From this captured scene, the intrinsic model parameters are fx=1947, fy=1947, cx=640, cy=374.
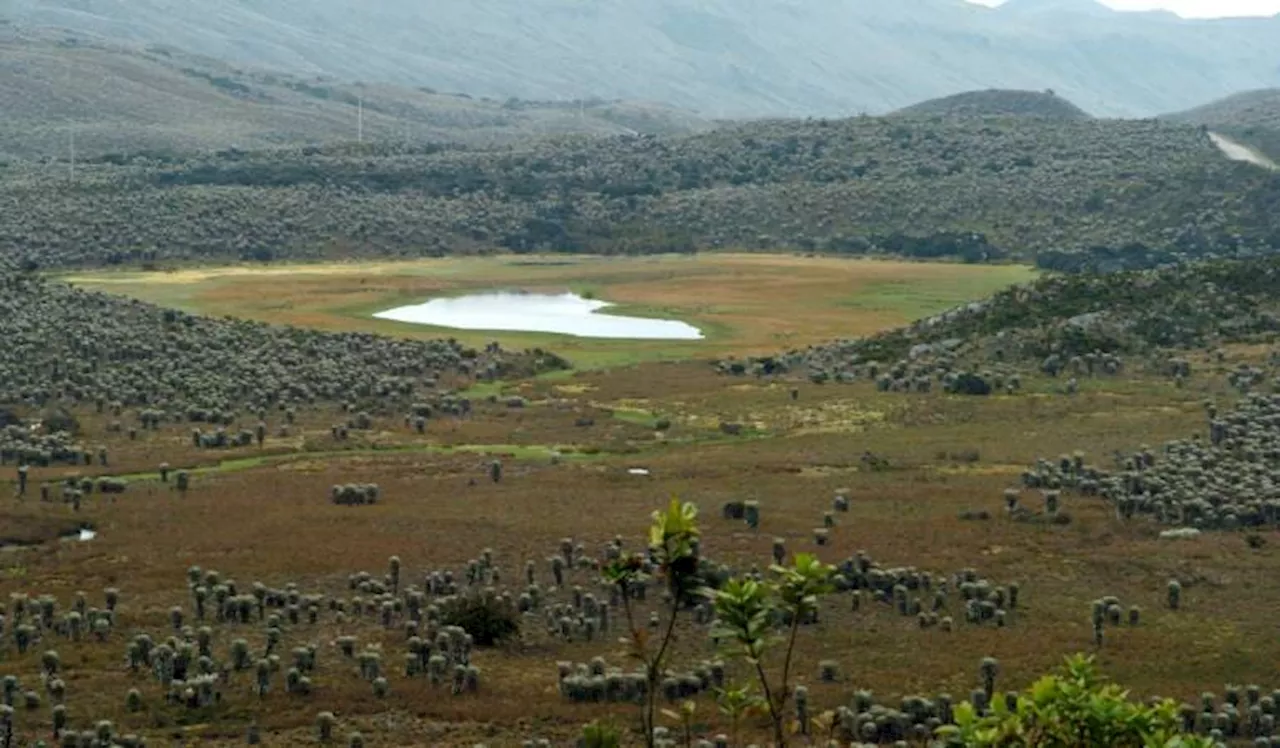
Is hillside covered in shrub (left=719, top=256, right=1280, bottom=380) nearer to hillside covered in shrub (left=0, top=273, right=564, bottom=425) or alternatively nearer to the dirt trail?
hillside covered in shrub (left=0, top=273, right=564, bottom=425)

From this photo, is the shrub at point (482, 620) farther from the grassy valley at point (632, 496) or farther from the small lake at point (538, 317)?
the small lake at point (538, 317)

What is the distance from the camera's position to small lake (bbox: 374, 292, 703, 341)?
9038 centimetres

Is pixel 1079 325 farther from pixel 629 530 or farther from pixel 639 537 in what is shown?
pixel 639 537

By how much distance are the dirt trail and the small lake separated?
197 feet

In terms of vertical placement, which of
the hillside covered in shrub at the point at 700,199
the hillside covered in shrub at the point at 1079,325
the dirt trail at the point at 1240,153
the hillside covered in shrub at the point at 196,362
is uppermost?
the dirt trail at the point at 1240,153

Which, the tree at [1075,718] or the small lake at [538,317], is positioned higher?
the tree at [1075,718]

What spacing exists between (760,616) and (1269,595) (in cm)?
2553

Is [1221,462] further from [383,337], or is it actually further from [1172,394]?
[383,337]

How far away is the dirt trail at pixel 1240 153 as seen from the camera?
14375 cm

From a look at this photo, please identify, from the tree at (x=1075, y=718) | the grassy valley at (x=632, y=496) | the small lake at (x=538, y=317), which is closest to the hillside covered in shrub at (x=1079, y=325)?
the grassy valley at (x=632, y=496)

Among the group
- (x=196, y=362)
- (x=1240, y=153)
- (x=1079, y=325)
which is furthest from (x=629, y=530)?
(x=1240, y=153)

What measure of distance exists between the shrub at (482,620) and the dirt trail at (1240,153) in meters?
113

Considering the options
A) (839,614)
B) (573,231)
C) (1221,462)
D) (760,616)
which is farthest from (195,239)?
(760,616)

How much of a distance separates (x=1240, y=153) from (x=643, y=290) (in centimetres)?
6648
